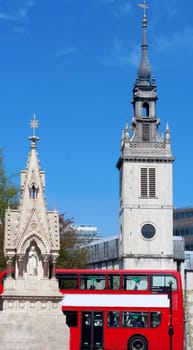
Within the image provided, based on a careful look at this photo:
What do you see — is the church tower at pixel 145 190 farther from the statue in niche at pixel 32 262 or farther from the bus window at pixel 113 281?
the statue in niche at pixel 32 262

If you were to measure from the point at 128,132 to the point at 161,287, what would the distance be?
4303cm

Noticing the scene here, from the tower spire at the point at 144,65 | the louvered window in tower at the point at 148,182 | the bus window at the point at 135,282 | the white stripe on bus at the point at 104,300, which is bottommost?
the white stripe on bus at the point at 104,300

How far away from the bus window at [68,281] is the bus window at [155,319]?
4.52 metres

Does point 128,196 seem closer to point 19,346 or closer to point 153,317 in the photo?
point 153,317

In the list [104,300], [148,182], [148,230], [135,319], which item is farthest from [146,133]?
[104,300]

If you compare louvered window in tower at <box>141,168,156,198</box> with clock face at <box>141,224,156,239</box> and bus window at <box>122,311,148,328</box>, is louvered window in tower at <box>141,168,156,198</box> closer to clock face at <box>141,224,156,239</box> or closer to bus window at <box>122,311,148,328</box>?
clock face at <box>141,224,156,239</box>

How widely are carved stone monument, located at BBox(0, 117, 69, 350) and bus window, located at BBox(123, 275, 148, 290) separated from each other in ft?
36.5

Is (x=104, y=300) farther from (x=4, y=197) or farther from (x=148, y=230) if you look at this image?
(x=148, y=230)

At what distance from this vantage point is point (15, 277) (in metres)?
29.6

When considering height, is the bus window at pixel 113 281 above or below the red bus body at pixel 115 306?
above

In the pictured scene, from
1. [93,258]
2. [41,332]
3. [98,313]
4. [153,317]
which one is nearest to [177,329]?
[153,317]

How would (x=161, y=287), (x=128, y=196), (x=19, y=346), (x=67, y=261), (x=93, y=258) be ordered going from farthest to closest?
(x=93, y=258), (x=128, y=196), (x=67, y=261), (x=161, y=287), (x=19, y=346)

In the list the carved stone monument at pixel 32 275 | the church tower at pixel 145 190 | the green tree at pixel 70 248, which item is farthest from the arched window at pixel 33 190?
the church tower at pixel 145 190

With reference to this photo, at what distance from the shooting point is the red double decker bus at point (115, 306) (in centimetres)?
4053
